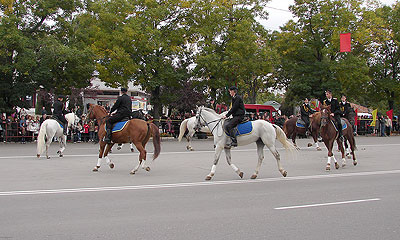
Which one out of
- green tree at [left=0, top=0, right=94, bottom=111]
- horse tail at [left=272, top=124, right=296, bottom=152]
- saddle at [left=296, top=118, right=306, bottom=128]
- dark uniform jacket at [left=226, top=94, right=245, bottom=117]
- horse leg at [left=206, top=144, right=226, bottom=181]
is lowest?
horse leg at [left=206, top=144, right=226, bottom=181]

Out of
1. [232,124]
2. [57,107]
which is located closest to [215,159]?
[232,124]

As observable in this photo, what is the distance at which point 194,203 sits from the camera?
8609 mm

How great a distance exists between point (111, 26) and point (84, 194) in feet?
79.9

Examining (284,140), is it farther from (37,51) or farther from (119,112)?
(37,51)

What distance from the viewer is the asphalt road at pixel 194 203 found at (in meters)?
6.49

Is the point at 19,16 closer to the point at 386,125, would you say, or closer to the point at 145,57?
the point at 145,57

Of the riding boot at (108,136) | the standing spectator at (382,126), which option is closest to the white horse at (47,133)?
the riding boot at (108,136)

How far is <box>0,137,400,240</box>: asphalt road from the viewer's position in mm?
6488

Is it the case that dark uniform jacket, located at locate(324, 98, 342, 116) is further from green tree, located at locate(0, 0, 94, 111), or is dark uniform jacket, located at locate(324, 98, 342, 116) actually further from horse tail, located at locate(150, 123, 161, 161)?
green tree, located at locate(0, 0, 94, 111)

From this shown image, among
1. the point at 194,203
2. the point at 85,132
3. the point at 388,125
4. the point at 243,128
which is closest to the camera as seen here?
the point at 194,203

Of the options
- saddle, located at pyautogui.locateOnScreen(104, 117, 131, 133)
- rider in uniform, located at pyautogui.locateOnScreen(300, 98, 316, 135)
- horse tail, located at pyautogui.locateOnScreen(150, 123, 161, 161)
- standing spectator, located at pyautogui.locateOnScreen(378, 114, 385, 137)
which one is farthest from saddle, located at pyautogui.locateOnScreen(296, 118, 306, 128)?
standing spectator, located at pyautogui.locateOnScreen(378, 114, 385, 137)

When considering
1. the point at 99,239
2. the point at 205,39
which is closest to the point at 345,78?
the point at 205,39

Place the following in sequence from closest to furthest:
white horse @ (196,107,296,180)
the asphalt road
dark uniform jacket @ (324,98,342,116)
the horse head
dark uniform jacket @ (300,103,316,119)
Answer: the asphalt road
white horse @ (196,107,296,180)
the horse head
dark uniform jacket @ (324,98,342,116)
dark uniform jacket @ (300,103,316,119)

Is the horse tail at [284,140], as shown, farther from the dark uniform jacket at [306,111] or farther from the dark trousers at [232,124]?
the dark uniform jacket at [306,111]
